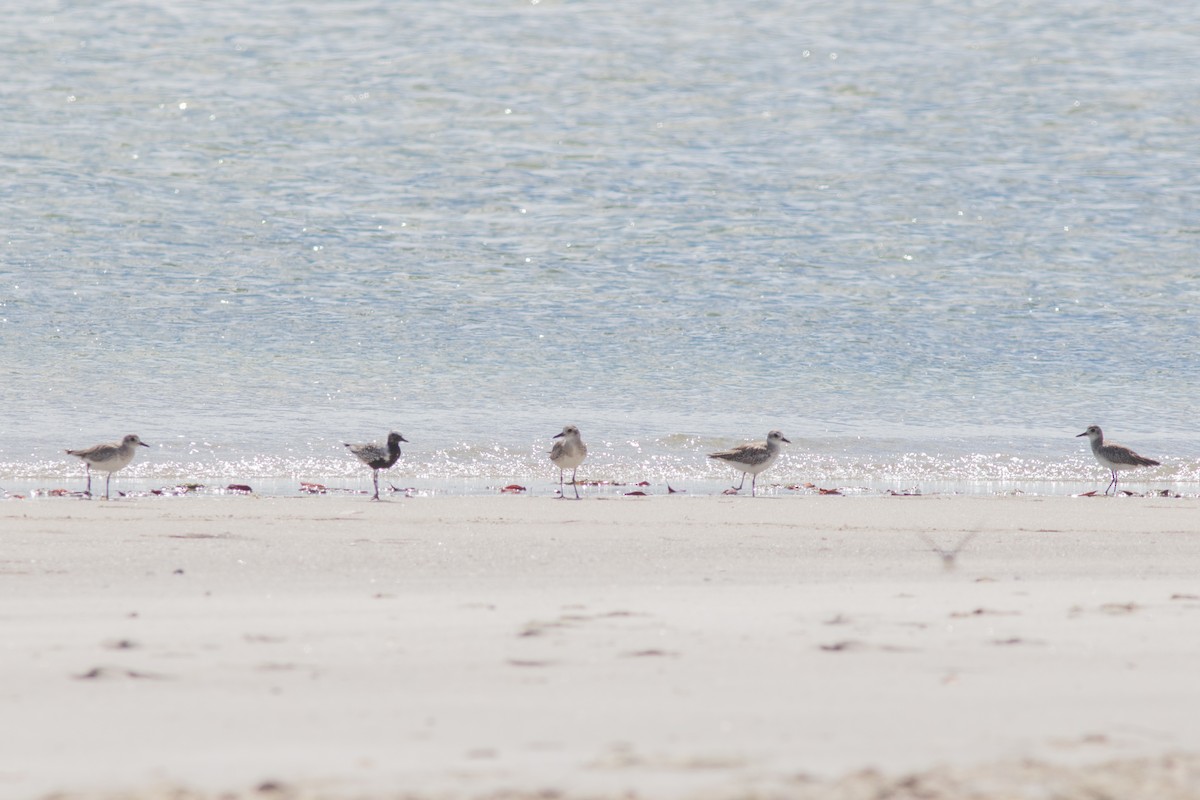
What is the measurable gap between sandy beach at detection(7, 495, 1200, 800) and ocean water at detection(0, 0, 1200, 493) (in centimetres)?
427

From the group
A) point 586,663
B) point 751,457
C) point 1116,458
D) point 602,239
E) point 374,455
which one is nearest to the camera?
point 586,663

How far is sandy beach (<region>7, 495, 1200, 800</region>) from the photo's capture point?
13.5 feet

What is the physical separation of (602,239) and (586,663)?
1635 centimetres

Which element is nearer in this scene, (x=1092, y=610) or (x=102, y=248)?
(x=1092, y=610)

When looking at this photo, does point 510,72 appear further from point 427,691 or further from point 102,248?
point 427,691

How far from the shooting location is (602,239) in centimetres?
2142

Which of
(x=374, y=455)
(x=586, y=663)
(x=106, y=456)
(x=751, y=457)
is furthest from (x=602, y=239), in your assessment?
(x=586, y=663)

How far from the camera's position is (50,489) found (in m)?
11.6

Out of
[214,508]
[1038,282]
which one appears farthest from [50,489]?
[1038,282]

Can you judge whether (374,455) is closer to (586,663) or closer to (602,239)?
(586,663)

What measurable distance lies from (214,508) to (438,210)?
507 inches

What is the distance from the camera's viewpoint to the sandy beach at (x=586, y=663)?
4.12 meters

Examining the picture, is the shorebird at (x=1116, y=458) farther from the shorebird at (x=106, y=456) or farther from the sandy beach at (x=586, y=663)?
the shorebird at (x=106, y=456)

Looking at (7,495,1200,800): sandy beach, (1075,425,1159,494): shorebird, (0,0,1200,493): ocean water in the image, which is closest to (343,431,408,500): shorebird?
(0,0,1200,493): ocean water
